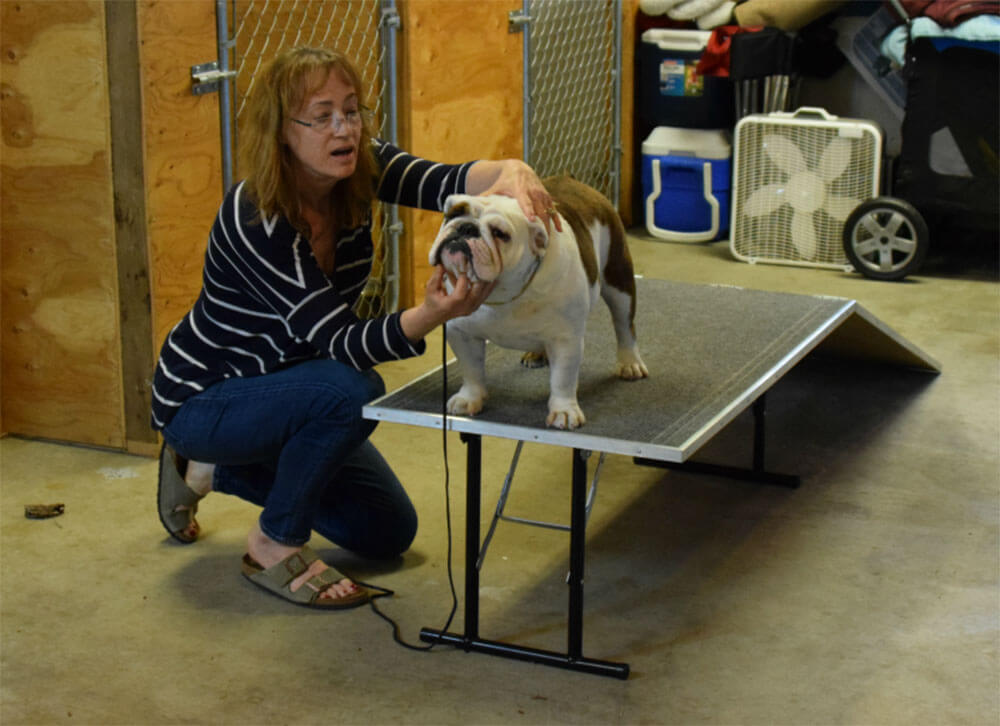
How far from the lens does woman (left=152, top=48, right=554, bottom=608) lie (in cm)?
252

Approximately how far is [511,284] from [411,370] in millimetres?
2264

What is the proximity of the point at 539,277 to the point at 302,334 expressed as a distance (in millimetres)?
475

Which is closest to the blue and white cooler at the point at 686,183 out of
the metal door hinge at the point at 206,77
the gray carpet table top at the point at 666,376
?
the gray carpet table top at the point at 666,376

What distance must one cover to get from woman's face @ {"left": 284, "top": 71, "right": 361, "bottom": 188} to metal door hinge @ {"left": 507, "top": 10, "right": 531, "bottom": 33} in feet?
9.56

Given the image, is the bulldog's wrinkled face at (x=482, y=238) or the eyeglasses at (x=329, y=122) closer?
the bulldog's wrinkled face at (x=482, y=238)

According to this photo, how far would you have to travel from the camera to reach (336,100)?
8.47 feet

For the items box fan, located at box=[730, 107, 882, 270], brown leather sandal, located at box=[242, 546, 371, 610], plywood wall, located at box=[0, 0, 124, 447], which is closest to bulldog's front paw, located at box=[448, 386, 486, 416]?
brown leather sandal, located at box=[242, 546, 371, 610]

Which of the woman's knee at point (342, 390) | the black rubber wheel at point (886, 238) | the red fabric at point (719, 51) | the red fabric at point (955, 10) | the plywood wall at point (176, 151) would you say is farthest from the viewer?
the red fabric at point (719, 51)

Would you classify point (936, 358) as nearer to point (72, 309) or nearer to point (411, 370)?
point (411, 370)

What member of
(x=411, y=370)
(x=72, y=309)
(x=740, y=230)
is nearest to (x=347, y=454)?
Result: (x=72, y=309)

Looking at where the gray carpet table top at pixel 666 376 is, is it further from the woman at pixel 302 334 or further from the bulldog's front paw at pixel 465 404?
the woman at pixel 302 334

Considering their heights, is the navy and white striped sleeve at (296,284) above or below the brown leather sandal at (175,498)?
above

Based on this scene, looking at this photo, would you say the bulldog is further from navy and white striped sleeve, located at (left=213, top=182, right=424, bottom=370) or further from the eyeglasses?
the eyeglasses

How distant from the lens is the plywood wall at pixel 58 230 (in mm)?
3529
